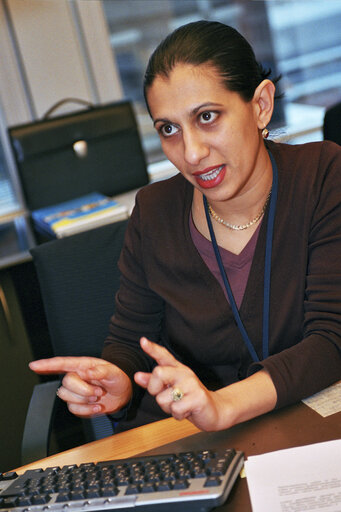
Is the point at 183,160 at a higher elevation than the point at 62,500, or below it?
higher

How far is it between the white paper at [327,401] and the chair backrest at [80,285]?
68 centimetres

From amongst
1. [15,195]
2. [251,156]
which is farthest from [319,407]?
[15,195]

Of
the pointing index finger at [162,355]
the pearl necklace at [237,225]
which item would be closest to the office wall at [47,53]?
the pearl necklace at [237,225]

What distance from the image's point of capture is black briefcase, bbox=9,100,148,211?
8.64 ft

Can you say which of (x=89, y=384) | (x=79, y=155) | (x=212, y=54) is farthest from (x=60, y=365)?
(x=79, y=155)

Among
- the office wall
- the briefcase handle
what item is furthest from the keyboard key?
the office wall

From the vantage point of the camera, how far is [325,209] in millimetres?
1327

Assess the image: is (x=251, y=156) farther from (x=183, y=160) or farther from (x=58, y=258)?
(x=58, y=258)

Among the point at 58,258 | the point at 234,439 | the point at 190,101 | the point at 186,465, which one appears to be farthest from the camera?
the point at 58,258

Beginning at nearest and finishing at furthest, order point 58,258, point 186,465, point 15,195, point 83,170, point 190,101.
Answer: point 186,465
point 190,101
point 58,258
point 83,170
point 15,195

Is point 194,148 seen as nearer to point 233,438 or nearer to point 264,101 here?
point 264,101

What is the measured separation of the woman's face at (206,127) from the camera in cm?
129

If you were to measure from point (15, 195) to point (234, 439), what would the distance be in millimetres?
2288

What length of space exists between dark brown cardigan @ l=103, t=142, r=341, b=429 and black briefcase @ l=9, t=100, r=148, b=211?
1125 millimetres
